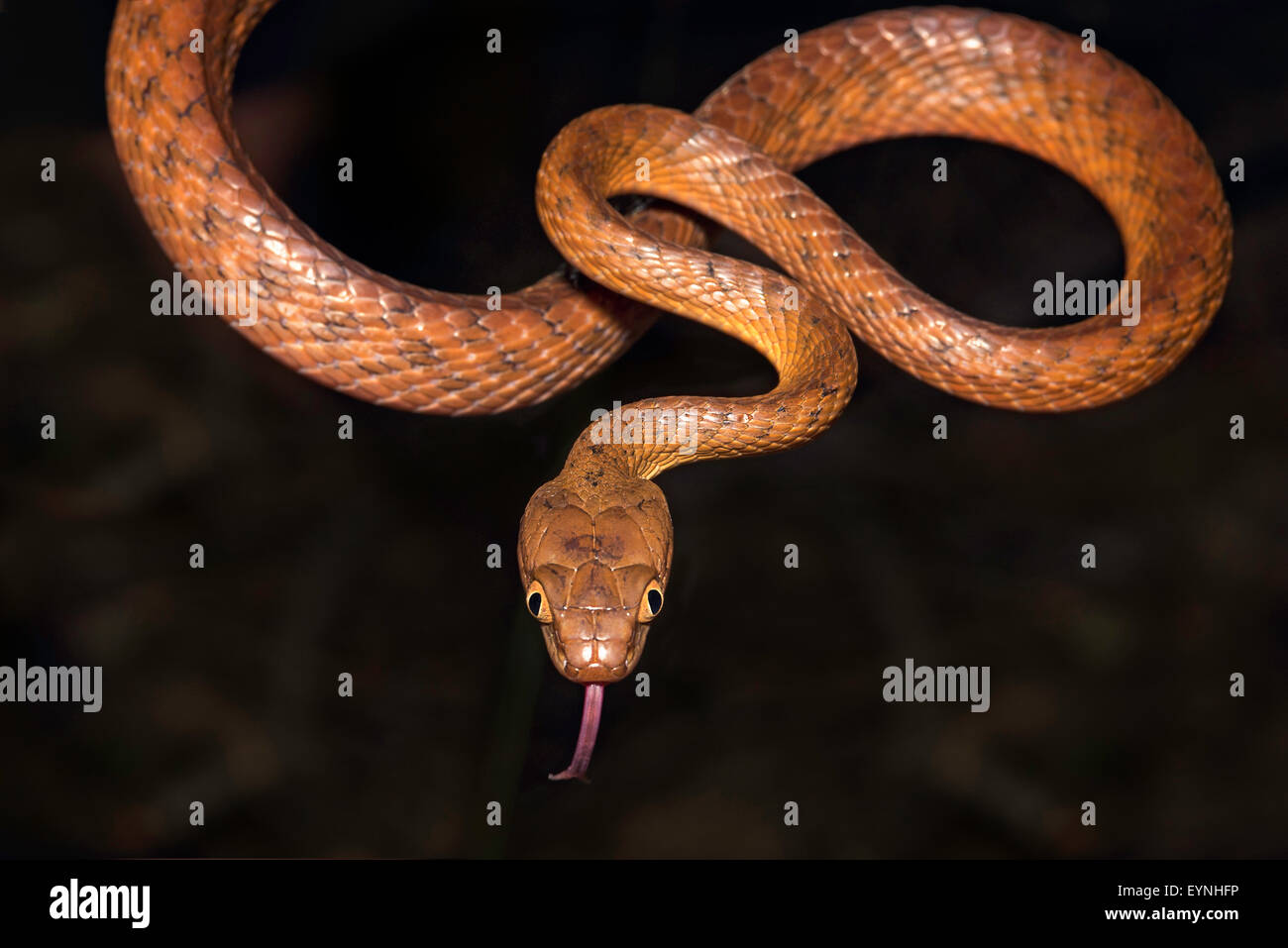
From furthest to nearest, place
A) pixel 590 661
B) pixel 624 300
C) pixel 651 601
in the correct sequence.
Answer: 1. pixel 624 300
2. pixel 651 601
3. pixel 590 661

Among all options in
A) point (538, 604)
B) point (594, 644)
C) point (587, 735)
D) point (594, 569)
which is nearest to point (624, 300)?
point (594, 569)

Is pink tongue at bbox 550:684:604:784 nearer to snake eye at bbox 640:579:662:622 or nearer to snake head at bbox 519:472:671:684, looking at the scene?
snake head at bbox 519:472:671:684

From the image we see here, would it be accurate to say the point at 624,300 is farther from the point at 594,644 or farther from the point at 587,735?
the point at 587,735

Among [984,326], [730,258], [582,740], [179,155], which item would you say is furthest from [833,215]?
[179,155]

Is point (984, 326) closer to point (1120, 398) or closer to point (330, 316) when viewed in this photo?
point (1120, 398)

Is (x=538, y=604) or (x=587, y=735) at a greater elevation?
(x=538, y=604)

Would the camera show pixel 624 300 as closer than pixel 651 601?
No

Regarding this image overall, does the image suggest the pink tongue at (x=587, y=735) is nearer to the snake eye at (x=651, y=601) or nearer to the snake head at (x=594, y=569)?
the snake head at (x=594, y=569)

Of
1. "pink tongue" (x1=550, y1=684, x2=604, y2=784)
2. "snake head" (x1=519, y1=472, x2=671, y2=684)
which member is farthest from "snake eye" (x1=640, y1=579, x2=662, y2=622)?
"pink tongue" (x1=550, y1=684, x2=604, y2=784)
